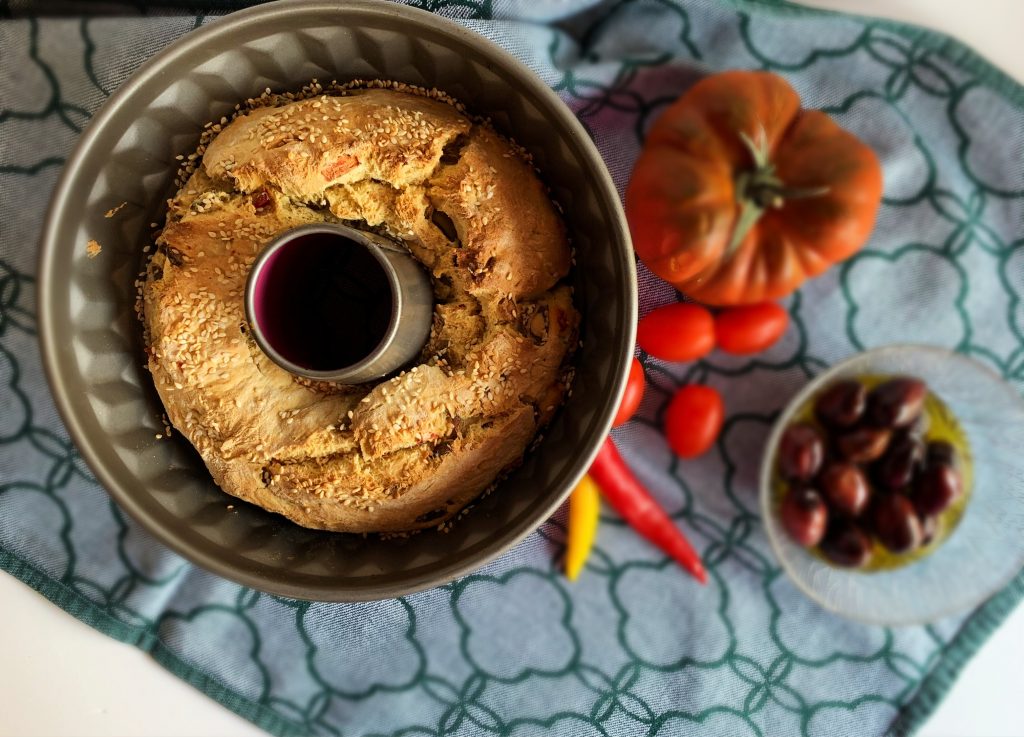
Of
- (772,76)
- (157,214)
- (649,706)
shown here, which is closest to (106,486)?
(157,214)

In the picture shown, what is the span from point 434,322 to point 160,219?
54cm

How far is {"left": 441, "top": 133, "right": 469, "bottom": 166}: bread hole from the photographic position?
1.27 meters

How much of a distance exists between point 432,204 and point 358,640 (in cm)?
100

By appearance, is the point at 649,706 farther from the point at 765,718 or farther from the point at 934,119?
the point at 934,119

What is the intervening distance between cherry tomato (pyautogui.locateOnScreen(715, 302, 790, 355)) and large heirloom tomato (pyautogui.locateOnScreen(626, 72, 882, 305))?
0.09 m

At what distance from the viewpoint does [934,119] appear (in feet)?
5.46

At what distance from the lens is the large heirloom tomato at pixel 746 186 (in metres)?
1.51

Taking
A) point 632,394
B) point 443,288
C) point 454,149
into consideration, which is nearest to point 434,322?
point 443,288

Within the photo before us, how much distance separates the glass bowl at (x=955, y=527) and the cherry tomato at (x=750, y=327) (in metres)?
0.16

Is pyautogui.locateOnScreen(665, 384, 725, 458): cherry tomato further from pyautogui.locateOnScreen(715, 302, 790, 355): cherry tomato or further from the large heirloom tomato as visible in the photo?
the large heirloom tomato

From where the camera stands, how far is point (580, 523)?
1.69 m

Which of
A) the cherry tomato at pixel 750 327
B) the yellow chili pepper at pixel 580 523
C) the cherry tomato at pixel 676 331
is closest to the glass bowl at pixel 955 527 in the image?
the cherry tomato at pixel 750 327

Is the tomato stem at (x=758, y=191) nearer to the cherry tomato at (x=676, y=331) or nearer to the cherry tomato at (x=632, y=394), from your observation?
the cherry tomato at (x=676, y=331)

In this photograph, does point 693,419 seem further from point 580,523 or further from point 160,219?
point 160,219
